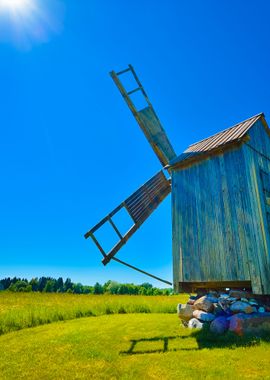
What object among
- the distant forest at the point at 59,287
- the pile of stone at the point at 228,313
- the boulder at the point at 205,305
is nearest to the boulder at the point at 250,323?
the pile of stone at the point at 228,313

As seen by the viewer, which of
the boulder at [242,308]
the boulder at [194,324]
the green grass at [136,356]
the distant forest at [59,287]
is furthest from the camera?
the distant forest at [59,287]

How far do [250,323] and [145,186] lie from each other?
6.17m

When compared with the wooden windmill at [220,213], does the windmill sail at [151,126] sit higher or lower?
Answer: higher

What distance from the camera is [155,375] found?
17.5 feet

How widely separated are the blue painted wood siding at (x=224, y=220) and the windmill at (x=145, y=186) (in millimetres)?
1278

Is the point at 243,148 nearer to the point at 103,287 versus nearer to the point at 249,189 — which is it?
the point at 249,189

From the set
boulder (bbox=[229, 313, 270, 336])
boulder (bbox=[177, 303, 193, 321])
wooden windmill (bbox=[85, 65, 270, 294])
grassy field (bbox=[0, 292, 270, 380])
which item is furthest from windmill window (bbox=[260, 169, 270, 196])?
boulder (bbox=[177, 303, 193, 321])

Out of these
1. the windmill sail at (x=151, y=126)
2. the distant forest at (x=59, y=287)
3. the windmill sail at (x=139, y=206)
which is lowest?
the distant forest at (x=59, y=287)

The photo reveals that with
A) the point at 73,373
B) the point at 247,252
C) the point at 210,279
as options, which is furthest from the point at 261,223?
the point at 73,373

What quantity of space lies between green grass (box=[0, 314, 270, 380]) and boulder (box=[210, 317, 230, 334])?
0.34m

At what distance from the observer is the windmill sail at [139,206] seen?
28.9ft

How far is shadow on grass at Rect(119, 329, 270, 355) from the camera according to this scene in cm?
671

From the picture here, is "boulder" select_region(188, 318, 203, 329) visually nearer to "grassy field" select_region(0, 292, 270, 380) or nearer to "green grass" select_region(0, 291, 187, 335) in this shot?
"grassy field" select_region(0, 292, 270, 380)

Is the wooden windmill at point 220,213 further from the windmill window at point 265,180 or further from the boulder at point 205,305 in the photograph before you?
the boulder at point 205,305
